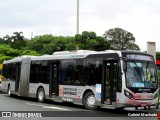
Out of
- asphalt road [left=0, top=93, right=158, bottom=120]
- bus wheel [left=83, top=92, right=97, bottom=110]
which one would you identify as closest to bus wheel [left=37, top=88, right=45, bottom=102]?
asphalt road [left=0, top=93, right=158, bottom=120]

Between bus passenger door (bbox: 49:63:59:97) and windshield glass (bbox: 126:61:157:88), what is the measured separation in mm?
5931

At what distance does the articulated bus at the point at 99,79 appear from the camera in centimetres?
1625

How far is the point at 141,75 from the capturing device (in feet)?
54.7

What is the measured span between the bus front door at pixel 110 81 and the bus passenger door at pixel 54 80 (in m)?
4.60

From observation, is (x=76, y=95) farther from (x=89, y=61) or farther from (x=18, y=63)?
(x=18, y=63)

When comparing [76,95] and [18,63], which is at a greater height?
[18,63]

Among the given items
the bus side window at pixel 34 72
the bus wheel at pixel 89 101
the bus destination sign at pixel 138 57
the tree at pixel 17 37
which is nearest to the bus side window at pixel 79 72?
the bus wheel at pixel 89 101

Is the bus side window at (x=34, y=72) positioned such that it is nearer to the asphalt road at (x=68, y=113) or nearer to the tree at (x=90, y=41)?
the asphalt road at (x=68, y=113)

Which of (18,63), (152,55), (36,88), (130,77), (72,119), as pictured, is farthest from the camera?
(18,63)

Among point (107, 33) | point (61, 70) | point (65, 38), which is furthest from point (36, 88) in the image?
point (107, 33)

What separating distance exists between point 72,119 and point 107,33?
99.5 m

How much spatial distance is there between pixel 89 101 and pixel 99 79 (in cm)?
138

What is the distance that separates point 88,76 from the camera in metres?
18.4

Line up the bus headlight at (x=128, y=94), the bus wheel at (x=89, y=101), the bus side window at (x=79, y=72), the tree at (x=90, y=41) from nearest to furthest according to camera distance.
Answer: the bus headlight at (x=128, y=94), the bus wheel at (x=89, y=101), the bus side window at (x=79, y=72), the tree at (x=90, y=41)
